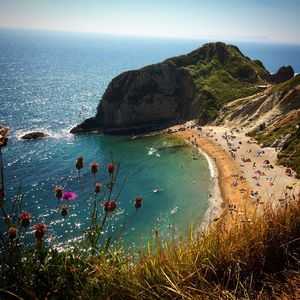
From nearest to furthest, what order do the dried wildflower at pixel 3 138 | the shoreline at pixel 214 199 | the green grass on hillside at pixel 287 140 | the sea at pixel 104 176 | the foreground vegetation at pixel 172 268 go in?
the foreground vegetation at pixel 172 268
the dried wildflower at pixel 3 138
the sea at pixel 104 176
the shoreline at pixel 214 199
the green grass on hillside at pixel 287 140

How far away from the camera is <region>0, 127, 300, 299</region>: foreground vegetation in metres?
4.91

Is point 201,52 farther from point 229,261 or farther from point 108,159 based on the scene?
point 229,261

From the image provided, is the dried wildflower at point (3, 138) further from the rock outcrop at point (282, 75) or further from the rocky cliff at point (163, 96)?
the rock outcrop at point (282, 75)

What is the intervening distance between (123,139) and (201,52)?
176 ft

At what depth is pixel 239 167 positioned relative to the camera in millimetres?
56125

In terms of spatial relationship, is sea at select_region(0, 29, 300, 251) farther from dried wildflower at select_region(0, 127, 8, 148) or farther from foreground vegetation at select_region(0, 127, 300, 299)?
dried wildflower at select_region(0, 127, 8, 148)

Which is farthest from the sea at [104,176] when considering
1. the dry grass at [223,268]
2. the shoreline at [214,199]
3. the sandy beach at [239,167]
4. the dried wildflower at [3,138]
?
the dried wildflower at [3,138]

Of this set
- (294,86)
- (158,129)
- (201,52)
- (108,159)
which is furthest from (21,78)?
(294,86)

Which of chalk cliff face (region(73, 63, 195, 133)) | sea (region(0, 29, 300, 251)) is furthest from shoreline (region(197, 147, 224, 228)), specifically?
chalk cliff face (region(73, 63, 195, 133))

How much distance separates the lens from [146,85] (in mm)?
93312

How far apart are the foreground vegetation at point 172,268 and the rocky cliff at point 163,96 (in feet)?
259

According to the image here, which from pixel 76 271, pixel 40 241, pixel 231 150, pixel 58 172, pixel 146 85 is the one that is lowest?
pixel 58 172

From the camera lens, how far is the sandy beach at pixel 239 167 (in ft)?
145

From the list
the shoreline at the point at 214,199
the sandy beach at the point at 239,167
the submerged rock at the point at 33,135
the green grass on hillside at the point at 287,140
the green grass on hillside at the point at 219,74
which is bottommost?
the submerged rock at the point at 33,135
